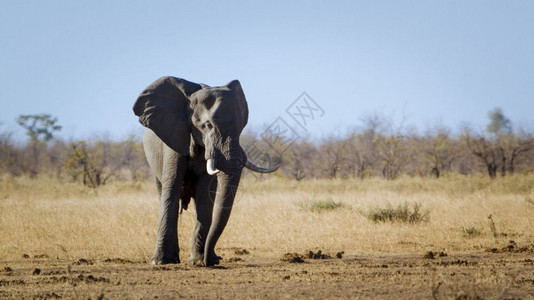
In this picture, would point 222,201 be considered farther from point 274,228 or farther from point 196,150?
point 274,228

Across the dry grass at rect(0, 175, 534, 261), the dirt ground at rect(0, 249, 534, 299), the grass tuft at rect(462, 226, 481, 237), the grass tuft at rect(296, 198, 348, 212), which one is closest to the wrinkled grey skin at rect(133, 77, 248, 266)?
the dirt ground at rect(0, 249, 534, 299)

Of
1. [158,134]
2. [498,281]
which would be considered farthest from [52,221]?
[498,281]

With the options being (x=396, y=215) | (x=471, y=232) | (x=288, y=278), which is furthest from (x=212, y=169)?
(x=396, y=215)

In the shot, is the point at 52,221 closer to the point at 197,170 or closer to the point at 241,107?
the point at 197,170

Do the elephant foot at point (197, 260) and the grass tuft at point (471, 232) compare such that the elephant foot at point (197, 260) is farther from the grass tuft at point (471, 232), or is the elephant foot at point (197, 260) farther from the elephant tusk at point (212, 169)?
the grass tuft at point (471, 232)

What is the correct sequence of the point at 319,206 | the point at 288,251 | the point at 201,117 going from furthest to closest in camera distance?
the point at 319,206
the point at 288,251
the point at 201,117

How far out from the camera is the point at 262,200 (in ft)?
58.3

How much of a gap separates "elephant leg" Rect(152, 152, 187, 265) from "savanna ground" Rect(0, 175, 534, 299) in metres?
0.28

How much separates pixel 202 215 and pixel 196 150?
83cm

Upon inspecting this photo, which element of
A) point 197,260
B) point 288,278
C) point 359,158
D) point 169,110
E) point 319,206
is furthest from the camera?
point 359,158

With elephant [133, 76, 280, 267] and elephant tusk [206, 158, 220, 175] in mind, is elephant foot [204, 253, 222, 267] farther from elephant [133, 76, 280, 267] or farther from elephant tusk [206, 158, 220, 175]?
elephant tusk [206, 158, 220, 175]

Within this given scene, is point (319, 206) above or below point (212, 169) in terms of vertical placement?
below

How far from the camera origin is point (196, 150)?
8.79 metres

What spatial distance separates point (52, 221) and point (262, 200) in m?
5.87
